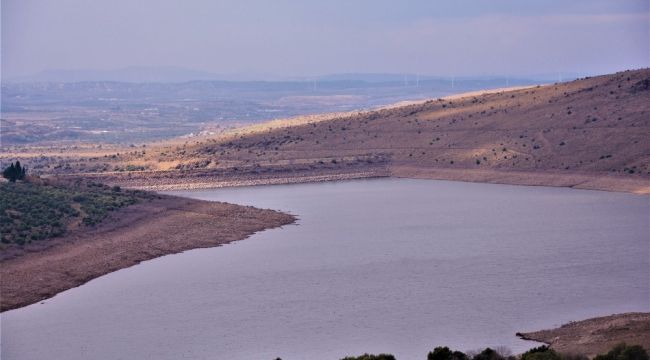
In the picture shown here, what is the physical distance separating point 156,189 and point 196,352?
148 feet

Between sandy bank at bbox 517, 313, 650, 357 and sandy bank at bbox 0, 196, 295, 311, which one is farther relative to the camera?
sandy bank at bbox 0, 196, 295, 311

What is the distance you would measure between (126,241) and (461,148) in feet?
124

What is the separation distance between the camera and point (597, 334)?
28984 millimetres

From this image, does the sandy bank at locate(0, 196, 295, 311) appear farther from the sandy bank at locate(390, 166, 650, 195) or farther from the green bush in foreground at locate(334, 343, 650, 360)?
the sandy bank at locate(390, 166, 650, 195)

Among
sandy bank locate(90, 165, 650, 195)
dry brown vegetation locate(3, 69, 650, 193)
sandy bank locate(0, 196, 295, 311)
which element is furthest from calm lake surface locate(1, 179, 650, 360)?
dry brown vegetation locate(3, 69, 650, 193)

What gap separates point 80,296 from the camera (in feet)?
124

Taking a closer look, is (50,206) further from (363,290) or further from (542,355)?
(542,355)

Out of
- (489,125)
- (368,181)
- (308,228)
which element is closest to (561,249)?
(308,228)

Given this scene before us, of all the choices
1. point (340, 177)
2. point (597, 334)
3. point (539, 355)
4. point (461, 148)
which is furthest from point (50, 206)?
point (461, 148)

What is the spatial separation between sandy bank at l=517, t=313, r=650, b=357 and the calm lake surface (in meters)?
0.77

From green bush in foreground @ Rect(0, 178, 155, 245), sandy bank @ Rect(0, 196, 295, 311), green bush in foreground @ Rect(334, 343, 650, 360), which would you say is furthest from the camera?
green bush in foreground @ Rect(0, 178, 155, 245)

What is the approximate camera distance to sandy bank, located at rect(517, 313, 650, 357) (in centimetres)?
2750

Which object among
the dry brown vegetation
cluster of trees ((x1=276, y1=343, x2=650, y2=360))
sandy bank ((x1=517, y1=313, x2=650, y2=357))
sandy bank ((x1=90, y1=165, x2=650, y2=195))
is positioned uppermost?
the dry brown vegetation

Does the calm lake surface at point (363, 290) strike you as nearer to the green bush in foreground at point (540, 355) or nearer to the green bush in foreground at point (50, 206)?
the green bush in foreground at point (540, 355)
